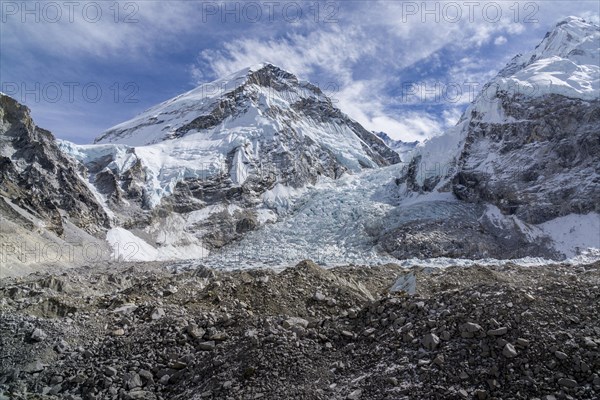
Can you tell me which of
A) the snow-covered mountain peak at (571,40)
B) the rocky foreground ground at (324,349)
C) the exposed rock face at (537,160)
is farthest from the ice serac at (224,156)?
the rocky foreground ground at (324,349)

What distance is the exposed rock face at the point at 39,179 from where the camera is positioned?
48375mm

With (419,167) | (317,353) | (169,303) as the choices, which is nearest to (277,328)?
(317,353)

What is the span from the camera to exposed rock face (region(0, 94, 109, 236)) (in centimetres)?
4838

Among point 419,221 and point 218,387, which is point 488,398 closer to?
point 218,387

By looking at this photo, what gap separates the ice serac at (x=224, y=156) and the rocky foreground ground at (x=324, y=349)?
53899 mm

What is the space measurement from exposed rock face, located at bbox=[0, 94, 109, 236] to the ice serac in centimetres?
575

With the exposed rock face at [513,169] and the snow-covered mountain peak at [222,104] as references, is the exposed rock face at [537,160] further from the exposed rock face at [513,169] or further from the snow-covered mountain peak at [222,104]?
the snow-covered mountain peak at [222,104]

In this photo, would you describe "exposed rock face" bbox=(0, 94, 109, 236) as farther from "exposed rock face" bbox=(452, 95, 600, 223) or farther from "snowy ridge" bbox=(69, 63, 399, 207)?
"exposed rock face" bbox=(452, 95, 600, 223)

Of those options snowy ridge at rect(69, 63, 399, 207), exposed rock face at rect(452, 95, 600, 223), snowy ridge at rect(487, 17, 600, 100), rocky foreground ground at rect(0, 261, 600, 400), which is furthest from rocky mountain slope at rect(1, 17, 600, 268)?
rocky foreground ground at rect(0, 261, 600, 400)

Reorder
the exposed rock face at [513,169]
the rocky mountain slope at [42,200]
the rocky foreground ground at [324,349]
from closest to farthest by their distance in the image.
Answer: the rocky foreground ground at [324,349] < the rocky mountain slope at [42,200] < the exposed rock face at [513,169]

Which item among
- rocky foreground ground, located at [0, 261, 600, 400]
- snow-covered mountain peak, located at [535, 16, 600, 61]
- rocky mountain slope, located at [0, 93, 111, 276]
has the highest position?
snow-covered mountain peak, located at [535, 16, 600, 61]

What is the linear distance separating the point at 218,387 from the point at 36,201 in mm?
50364

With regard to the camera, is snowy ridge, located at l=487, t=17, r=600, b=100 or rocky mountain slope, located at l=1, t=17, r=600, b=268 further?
snowy ridge, located at l=487, t=17, r=600, b=100

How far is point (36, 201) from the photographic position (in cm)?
4956
